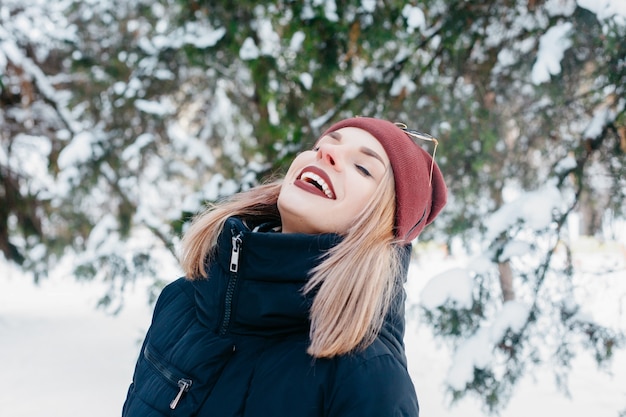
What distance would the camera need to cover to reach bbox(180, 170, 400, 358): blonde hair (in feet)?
3.45

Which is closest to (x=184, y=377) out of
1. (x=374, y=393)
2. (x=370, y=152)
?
(x=374, y=393)

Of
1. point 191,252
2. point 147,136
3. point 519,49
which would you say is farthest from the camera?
point 147,136

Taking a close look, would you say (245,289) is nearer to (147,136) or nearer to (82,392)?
(147,136)

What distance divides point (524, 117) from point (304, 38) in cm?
213

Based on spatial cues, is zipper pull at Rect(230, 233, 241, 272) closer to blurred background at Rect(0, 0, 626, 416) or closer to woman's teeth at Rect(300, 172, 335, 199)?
woman's teeth at Rect(300, 172, 335, 199)

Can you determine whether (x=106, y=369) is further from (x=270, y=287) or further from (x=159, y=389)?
(x=270, y=287)

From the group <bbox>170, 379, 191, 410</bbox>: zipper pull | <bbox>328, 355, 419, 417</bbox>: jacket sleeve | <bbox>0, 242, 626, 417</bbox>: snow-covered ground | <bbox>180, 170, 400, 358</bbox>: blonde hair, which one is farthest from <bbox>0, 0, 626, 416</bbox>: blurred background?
<bbox>328, 355, 419, 417</bbox>: jacket sleeve

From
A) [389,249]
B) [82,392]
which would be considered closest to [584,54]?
[389,249]

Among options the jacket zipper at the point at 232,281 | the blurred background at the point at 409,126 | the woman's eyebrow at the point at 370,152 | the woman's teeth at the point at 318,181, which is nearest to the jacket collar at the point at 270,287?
the jacket zipper at the point at 232,281

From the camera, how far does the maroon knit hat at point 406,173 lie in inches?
50.5

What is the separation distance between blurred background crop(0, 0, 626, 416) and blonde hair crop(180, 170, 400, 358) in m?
1.15

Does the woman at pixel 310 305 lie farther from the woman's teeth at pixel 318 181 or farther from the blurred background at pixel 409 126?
the blurred background at pixel 409 126

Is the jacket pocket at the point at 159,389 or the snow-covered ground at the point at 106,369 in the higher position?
the jacket pocket at the point at 159,389

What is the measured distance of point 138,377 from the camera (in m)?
1.31
